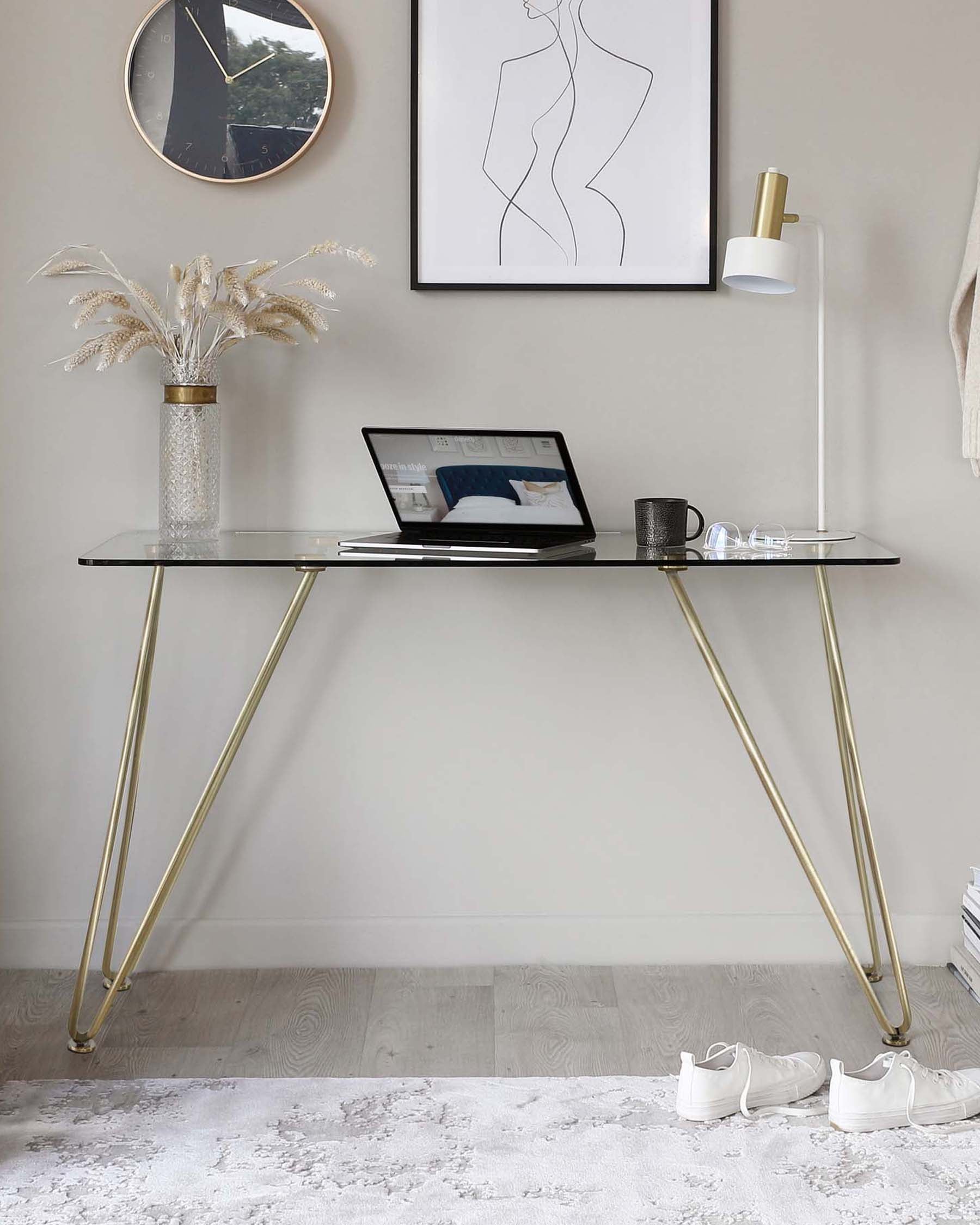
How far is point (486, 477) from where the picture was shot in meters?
1.91

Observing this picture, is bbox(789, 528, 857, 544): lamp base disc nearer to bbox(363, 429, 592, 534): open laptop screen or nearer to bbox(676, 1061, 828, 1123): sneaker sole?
bbox(363, 429, 592, 534): open laptop screen

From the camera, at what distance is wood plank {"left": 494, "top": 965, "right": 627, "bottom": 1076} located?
6.31 feet

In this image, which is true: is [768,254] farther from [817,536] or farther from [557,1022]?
[557,1022]

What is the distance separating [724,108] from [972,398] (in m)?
→ 0.70

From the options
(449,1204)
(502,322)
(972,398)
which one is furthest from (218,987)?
(972,398)

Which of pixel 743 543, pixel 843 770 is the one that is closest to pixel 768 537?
pixel 743 543

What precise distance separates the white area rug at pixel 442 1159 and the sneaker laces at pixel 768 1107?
0.07 ft

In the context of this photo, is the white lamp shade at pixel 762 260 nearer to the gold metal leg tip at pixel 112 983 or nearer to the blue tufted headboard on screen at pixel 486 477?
the blue tufted headboard on screen at pixel 486 477

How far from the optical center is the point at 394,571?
2.24 m

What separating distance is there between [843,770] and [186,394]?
1338 mm

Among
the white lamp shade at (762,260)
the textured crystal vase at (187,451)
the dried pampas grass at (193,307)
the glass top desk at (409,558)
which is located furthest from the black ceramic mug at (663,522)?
the textured crystal vase at (187,451)

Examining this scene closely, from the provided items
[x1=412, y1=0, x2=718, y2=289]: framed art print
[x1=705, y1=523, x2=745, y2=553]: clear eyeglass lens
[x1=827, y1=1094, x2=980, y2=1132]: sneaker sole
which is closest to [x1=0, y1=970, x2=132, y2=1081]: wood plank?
[x1=827, y1=1094, x2=980, y2=1132]: sneaker sole

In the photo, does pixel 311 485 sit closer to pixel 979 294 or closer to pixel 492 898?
pixel 492 898

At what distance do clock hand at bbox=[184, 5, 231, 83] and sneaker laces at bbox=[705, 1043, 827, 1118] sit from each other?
1.87 meters
